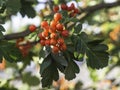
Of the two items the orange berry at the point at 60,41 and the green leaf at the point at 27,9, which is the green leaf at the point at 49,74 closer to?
the orange berry at the point at 60,41

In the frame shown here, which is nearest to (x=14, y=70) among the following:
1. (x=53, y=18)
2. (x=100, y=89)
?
(x=100, y=89)

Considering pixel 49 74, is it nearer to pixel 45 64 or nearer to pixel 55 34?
pixel 45 64

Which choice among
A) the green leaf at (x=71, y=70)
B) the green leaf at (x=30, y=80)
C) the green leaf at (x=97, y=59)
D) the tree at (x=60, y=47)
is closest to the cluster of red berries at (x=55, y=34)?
the tree at (x=60, y=47)

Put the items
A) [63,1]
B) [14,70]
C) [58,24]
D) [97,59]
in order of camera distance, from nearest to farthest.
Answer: [58,24] → [97,59] → [63,1] → [14,70]

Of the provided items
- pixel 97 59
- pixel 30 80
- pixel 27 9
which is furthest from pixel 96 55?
→ pixel 30 80

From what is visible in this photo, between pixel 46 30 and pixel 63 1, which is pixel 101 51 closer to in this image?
pixel 46 30
